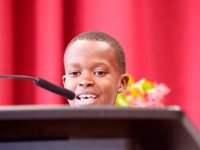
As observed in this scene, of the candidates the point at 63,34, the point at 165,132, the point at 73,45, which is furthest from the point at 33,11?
the point at 165,132

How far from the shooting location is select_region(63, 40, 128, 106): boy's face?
949 millimetres

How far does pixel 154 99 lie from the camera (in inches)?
62.8

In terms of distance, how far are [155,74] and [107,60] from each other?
1.02 m

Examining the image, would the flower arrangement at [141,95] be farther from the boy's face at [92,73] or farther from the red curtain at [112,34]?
the boy's face at [92,73]

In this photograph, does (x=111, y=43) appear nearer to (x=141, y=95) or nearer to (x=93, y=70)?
(x=93, y=70)

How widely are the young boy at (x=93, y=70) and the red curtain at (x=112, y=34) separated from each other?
0.86 meters

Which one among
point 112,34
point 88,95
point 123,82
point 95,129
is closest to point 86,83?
point 88,95

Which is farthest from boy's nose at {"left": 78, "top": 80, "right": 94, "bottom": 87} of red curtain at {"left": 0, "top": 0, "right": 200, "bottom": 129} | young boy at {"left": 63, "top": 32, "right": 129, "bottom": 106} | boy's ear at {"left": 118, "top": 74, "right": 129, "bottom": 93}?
red curtain at {"left": 0, "top": 0, "right": 200, "bottom": 129}

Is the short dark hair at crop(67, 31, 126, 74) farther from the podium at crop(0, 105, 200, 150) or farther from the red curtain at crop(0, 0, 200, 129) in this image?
the red curtain at crop(0, 0, 200, 129)

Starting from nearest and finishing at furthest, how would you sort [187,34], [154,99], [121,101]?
[121,101]
[154,99]
[187,34]

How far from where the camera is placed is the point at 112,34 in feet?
6.27

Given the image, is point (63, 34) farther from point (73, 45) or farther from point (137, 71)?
point (73, 45)

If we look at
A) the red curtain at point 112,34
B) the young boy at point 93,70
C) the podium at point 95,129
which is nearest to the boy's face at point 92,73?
the young boy at point 93,70

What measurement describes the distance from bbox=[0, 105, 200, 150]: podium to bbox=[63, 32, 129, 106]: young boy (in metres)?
0.46
